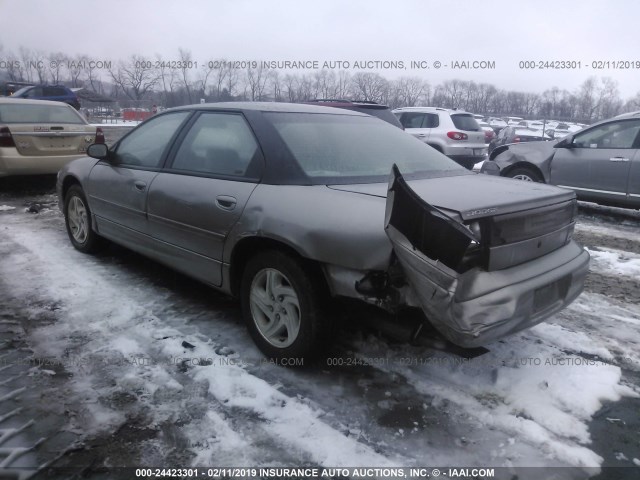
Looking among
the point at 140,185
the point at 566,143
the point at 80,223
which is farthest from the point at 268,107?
the point at 566,143

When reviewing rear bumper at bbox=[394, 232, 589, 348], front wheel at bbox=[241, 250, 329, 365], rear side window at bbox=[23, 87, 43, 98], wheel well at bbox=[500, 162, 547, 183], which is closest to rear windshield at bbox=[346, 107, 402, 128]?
wheel well at bbox=[500, 162, 547, 183]

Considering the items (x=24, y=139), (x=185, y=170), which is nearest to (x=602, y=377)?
(x=185, y=170)

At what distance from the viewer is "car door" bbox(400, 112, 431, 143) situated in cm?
1197

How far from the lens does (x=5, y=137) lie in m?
7.32

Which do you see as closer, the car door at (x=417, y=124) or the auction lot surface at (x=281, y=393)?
the auction lot surface at (x=281, y=393)

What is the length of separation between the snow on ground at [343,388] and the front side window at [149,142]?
1.15 metres

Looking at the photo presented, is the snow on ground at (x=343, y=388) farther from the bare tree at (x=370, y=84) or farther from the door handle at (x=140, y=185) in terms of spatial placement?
the bare tree at (x=370, y=84)

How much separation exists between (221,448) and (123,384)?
2.70 feet

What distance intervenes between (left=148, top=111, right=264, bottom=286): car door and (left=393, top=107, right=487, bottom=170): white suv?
889 centimetres

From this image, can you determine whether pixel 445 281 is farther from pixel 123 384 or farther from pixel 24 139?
pixel 24 139

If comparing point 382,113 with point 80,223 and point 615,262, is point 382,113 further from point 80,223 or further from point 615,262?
point 80,223

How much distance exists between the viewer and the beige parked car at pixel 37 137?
7375 mm

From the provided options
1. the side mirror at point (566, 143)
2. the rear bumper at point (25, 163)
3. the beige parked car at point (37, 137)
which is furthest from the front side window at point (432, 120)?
the rear bumper at point (25, 163)

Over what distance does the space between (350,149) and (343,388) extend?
1547mm
